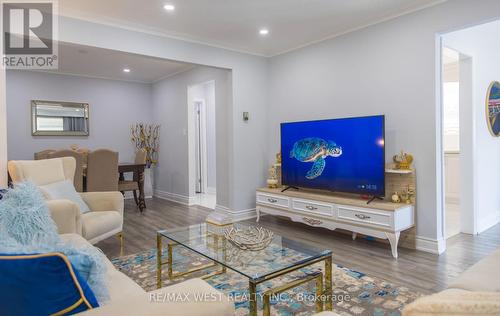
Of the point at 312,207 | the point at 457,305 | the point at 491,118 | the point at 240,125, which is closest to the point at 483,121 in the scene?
the point at 491,118

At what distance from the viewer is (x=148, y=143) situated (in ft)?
23.2

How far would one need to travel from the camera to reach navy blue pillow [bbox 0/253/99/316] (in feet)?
3.03

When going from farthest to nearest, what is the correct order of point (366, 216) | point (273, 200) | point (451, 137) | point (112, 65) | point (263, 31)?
point (451, 137) < point (112, 65) < point (273, 200) < point (263, 31) < point (366, 216)

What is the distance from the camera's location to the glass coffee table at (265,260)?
172 centimetres

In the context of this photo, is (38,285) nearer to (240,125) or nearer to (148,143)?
(240,125)

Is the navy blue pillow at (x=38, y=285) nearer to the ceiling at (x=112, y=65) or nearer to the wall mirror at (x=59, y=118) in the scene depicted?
the ceiling at (x=112, y=65)

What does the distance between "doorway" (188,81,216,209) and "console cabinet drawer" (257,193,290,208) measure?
8.82ft

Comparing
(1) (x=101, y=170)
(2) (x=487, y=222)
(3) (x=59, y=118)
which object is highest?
(3) (x=59, y=118)

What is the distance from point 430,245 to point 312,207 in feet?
4.18

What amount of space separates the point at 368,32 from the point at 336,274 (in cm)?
271

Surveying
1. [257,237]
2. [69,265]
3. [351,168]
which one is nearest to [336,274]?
[257,237]

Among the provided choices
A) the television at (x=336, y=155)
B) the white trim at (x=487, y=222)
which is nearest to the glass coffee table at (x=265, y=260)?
the television at (x=336, y=155)

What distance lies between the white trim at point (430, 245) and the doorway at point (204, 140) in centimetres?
453

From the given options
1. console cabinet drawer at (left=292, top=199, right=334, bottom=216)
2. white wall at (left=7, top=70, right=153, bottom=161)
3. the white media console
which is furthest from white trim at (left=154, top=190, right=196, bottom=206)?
console cabinet drawer at (left=292, top=199, right=334, bottom=216)
